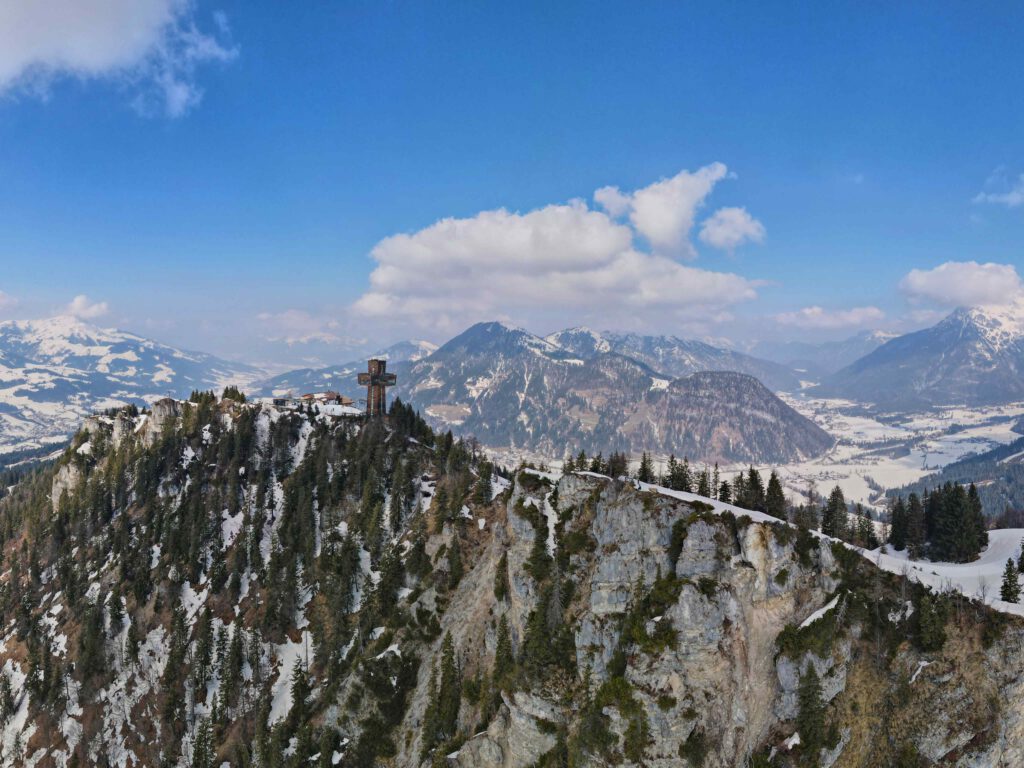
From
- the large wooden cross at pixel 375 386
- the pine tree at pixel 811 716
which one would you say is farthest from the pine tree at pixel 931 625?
the large wooden cross at pixel 375 386

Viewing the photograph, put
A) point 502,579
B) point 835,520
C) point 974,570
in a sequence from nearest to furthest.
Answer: point 974,570 → point 502,579 → point 835,520

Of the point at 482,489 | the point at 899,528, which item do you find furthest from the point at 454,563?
the point at 899,528

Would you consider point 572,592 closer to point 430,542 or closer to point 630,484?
point 630,484

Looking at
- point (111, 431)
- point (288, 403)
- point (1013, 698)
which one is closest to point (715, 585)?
point (1013, 698)

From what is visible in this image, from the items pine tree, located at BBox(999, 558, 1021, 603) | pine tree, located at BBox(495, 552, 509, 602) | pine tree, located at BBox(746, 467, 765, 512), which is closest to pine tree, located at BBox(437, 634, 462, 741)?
pine tree, located at BBox(495, 552, 509, 602)

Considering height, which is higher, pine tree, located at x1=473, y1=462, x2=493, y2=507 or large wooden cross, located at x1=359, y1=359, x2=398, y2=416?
large wooden cross, located at x1=359, y1=359, x2=398, y2=416

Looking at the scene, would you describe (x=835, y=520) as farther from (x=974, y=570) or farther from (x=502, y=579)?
(x=502, y=579)

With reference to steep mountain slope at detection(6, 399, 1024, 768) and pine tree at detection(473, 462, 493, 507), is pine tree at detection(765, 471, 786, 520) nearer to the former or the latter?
steep mountain slope at detection(6, 399, 1024, 768)
